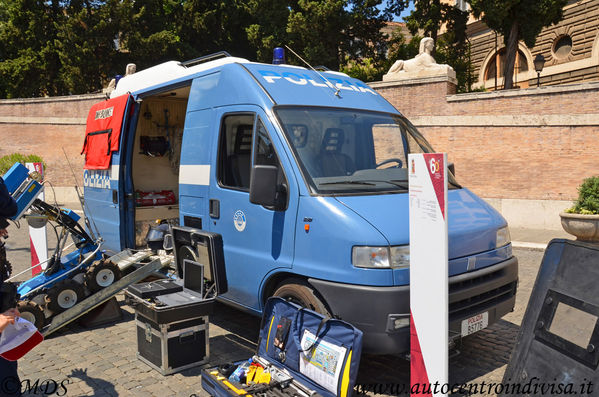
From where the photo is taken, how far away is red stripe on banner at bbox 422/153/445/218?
3301 millimetres

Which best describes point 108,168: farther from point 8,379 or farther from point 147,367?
point 8,379

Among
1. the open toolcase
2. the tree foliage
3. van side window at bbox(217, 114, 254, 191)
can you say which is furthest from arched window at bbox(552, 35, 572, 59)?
the open toolcase

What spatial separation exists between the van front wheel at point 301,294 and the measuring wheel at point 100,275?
8.49 feet

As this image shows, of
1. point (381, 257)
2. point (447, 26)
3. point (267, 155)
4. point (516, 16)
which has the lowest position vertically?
point (381, 257)

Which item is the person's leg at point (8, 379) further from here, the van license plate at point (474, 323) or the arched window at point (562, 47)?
the arched window at point (562, 47)

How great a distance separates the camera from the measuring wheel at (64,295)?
5.56 meters

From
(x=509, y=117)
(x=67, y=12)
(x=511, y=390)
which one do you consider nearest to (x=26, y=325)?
(x=511, y=390)

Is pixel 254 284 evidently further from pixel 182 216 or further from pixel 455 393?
pixel 455 393

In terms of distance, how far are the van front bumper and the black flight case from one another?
1.27 m

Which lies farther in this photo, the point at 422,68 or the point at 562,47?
the point at 562,47

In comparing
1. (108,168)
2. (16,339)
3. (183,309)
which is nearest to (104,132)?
(108,168)

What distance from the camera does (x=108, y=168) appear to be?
743 cm

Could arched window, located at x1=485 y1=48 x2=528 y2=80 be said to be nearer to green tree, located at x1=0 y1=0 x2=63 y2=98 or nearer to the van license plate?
green tree, located at x1=0 y1=0 x2=63 y2=98

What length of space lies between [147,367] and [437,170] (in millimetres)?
3279
